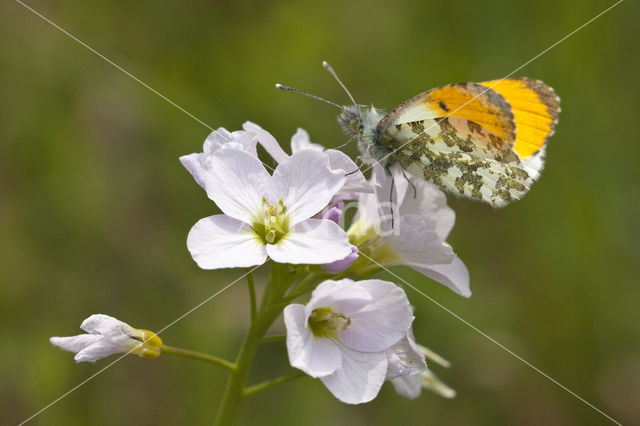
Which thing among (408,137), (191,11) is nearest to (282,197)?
(408,137)

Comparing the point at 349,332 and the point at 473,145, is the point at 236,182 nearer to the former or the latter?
the point at 349,332

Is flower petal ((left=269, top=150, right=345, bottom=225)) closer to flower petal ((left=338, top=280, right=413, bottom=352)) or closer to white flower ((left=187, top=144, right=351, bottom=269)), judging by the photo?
white flower ((left=187, top=144, right=351, bottom=269))

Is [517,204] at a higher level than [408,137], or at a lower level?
lower

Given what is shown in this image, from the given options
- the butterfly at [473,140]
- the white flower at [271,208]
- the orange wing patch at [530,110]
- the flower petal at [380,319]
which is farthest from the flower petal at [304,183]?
the orange wing patch at [530,110]

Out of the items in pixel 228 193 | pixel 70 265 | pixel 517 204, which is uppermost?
pixel 228 193

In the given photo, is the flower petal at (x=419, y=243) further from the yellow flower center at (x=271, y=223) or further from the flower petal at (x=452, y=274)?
the yellow flower center at (x=271, y=223)

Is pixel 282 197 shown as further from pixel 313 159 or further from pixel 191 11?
pixel 191 11

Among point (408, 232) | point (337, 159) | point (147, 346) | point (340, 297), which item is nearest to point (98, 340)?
point (147, 346)

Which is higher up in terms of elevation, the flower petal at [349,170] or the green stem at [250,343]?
the flower petal at [349,170]
